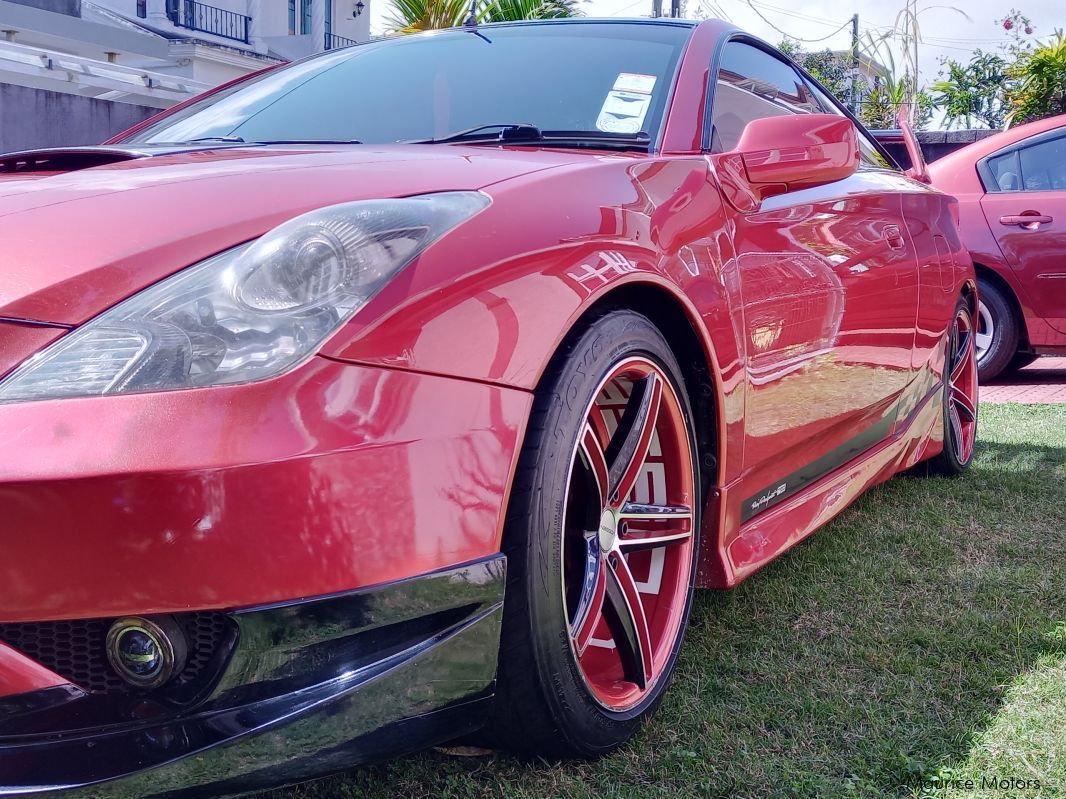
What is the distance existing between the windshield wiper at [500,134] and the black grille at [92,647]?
1254 millimetres

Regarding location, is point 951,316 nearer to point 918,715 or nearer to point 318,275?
point 918,715

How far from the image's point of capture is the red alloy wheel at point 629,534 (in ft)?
5.93

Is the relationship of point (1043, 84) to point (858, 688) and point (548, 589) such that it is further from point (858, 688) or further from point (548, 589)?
point (548, 589)

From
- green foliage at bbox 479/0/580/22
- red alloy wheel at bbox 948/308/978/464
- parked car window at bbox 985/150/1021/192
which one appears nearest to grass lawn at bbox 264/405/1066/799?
red alloy wheel at bbox 948/308/978/464

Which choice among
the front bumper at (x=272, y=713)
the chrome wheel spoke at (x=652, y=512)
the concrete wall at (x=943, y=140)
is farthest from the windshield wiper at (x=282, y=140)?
the concrete wall at (x=943, y=140)

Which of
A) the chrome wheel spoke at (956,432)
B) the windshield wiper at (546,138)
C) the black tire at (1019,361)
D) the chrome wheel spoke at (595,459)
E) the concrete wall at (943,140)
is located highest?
the concrete wall at (943,140)

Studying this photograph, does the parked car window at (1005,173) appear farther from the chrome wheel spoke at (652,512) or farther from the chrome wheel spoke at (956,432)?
the chrome wheel spoke at (652,512)

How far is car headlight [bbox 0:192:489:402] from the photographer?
130 centimetres

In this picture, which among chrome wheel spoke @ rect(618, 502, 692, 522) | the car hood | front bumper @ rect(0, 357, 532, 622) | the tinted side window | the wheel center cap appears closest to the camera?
front bumper @ rect(0, 357, 532, 622)

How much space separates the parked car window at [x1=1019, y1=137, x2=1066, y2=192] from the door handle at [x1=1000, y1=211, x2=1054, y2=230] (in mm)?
168


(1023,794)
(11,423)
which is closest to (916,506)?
(1023,794)

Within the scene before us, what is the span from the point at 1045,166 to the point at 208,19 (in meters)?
17.2

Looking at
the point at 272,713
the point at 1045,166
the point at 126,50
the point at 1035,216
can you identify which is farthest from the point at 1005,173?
the point at 126,50

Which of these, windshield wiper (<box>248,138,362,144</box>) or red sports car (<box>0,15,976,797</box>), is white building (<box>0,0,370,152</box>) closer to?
windshield wiper (<box>248,138,362,144</box>)
